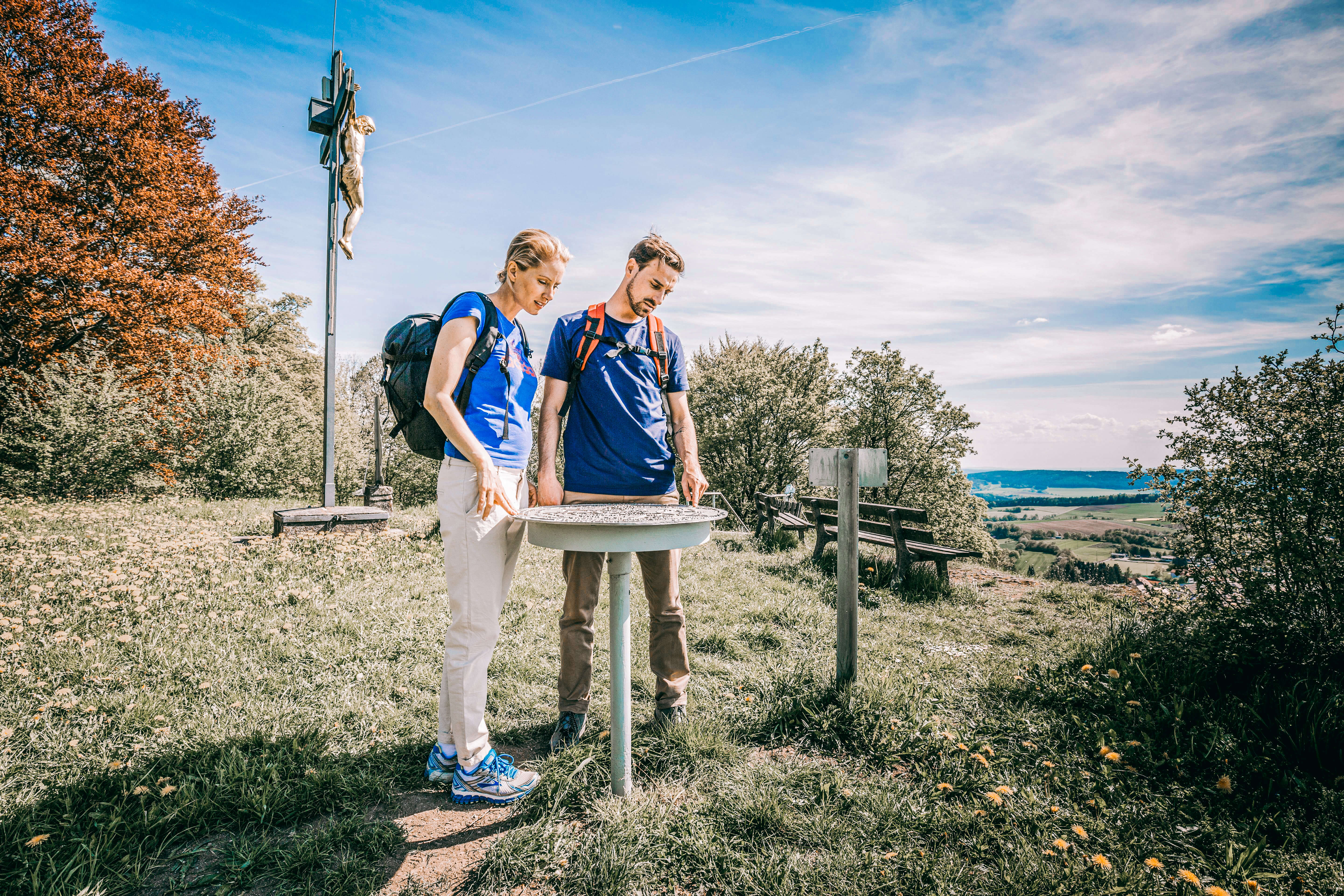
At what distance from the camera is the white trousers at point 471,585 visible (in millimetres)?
2229

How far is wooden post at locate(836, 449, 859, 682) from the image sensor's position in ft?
11.3

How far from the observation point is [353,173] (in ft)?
24.4

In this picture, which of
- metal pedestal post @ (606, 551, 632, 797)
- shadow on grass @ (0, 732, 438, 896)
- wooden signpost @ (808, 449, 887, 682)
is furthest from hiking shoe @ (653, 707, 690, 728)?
shadow on grass @ (0, 732, 438, 896)

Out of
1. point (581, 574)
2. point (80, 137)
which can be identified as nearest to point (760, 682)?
point (581, 574)

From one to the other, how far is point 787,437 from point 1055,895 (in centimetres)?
1842

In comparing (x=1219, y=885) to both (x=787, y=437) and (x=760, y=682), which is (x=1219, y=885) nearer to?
(x=760, y=682)

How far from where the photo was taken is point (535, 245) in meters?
2.37

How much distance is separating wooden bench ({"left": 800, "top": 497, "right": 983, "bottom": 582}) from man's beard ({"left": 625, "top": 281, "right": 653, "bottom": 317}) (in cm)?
405

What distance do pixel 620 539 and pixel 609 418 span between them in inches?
37.5

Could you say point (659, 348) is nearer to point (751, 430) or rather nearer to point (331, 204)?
point (331, 204)

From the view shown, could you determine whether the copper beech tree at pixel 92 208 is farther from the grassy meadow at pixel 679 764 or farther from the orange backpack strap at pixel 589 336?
the orange backpack strap at pixel 589 336

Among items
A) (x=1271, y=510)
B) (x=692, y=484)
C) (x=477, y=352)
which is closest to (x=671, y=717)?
(x=692, y=484)

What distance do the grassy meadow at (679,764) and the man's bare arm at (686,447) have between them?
1.18m

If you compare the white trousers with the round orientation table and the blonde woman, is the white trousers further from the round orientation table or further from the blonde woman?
the round orientation table
